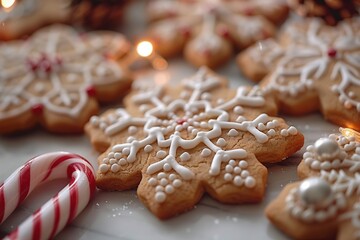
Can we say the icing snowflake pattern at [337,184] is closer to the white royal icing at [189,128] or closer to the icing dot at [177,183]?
the white royal icing at [189,128]

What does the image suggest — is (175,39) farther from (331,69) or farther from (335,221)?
(335,221)

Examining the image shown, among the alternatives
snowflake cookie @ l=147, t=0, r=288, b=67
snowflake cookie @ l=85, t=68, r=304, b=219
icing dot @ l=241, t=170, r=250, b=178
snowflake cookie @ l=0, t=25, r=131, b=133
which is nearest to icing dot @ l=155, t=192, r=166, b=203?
snowflake cookie @ l=85, t=68, r=304, b=219

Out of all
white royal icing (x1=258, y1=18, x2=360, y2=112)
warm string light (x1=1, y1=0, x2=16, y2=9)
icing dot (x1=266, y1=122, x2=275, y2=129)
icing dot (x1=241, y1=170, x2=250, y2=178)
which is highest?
warm string light (x1=1, y1=0, x2=16, y2=9)

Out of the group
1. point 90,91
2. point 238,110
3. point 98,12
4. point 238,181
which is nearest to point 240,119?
point 238,110

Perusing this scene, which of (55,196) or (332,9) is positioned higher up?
(332,9)

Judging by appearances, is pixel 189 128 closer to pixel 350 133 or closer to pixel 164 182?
pixel 164 182

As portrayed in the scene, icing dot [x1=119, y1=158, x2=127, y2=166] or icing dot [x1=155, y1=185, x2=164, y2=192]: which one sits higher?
icing dot [x1=119, y1=158, x2=127, y2=166]

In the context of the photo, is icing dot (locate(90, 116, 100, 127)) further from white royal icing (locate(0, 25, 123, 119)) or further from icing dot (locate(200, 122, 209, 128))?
icing dot (locate(200, 122, 209, 128))
